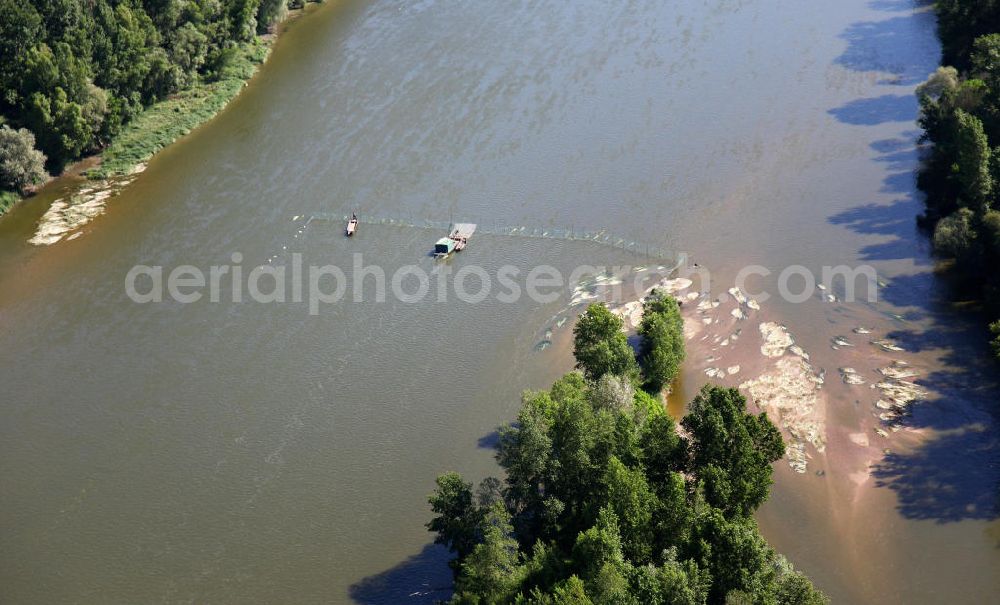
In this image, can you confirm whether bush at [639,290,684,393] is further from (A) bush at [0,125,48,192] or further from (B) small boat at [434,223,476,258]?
(A) bush at [0,125,48,192]

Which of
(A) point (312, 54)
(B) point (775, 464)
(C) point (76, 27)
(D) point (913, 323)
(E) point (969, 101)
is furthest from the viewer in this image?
(A) point (312, 54)

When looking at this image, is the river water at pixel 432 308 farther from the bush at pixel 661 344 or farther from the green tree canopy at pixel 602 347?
the green tree canopy at pixel 602 347

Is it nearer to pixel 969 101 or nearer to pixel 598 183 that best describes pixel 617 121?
pixel 598 183

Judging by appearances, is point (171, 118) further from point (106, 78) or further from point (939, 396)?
point (939, 396)

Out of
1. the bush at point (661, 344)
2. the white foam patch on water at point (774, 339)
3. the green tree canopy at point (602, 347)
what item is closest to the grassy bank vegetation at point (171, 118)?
the green tree canopy at point (602, 347)

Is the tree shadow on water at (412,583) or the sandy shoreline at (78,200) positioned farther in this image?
the sandy shoreline at (78,200)

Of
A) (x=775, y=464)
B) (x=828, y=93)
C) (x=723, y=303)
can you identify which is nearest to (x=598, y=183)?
(x=723, y=303)
